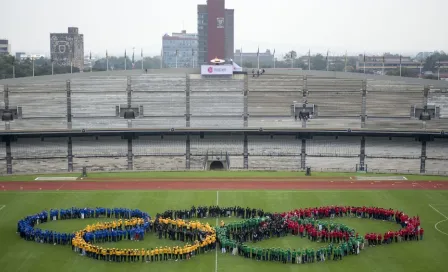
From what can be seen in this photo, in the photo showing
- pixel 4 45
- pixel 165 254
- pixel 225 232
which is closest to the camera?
pixel 165 254

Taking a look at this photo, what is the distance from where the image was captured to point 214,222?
A: 127 feet

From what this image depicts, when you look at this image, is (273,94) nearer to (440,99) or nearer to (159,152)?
(159,152)

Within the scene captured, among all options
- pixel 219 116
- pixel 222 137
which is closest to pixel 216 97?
pixel 219 116

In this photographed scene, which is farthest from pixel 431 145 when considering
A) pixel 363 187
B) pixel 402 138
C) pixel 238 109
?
pixel 238 109

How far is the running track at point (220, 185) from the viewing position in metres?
48.9

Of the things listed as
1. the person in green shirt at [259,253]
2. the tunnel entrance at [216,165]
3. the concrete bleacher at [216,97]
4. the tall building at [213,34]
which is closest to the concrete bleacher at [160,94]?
the concrete bleacher at [216,97]

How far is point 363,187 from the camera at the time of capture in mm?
49094

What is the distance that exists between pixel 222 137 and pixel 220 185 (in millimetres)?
10493

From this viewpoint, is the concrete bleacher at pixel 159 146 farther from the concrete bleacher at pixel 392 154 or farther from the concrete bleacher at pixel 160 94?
the concrete bleacher at pixel 392 154

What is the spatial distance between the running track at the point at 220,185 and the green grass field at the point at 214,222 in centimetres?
155

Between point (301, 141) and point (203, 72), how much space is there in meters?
12.4

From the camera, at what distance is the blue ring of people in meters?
32.2

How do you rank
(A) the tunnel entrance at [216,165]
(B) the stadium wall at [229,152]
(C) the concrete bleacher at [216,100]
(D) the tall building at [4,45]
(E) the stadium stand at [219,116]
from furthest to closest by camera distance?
(D) the tall building at [4,45], (C) the concrete bleacher at [216,100], (A) the tunnel entrance at [216,165], (E) the stadium stand at [219,116], (B) the stadium wall at [229,152]

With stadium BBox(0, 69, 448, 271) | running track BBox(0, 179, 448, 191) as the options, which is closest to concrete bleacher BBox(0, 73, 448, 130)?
stadium BBox(0, 69, 448, 271)
